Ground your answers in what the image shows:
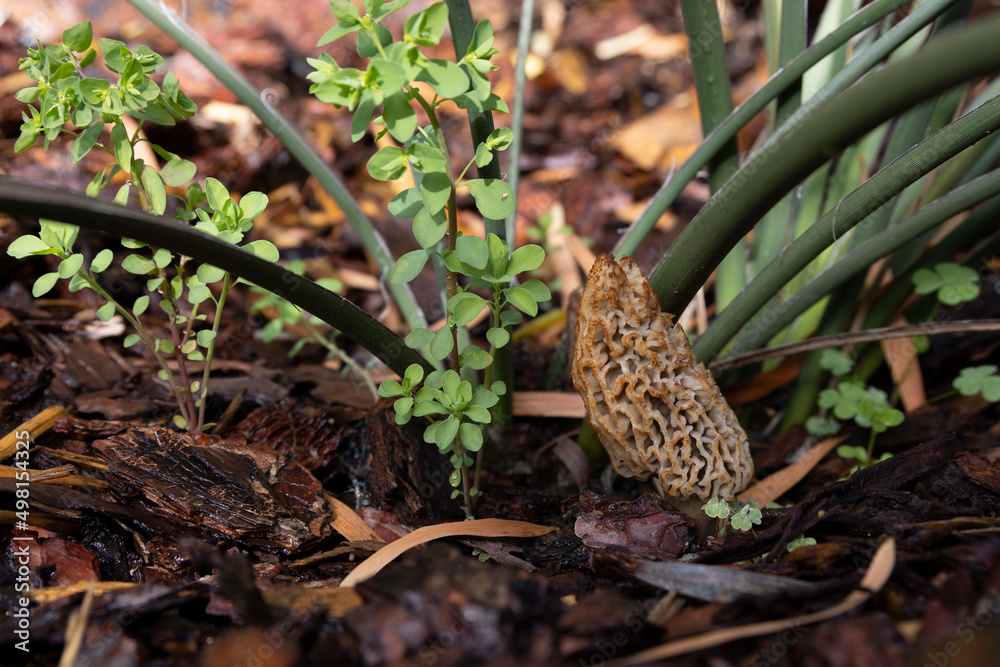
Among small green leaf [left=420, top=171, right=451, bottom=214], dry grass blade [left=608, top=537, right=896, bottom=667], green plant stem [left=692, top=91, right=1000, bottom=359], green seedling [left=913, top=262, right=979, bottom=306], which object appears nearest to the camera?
dry grass blade [left=608, top=537, right=896, bottom=667]

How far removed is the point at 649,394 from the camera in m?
1.40

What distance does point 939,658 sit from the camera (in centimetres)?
92

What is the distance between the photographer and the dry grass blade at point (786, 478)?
1749 millimetres

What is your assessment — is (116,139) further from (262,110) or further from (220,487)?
(220,487)

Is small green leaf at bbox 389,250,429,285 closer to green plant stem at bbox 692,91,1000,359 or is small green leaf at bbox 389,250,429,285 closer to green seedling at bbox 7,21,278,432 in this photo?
green seedling at bbox 7,21,278,432

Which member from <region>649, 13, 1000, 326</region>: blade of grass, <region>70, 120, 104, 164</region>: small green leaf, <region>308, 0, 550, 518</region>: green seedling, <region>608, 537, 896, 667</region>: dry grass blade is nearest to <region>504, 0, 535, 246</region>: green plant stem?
<region>308, 0, 550, 518</region>: green seedling

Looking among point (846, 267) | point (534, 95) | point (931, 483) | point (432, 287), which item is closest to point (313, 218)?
point (432, 287)

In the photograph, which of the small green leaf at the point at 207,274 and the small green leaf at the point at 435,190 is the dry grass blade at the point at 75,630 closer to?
the small green leaf at the point at 207,274

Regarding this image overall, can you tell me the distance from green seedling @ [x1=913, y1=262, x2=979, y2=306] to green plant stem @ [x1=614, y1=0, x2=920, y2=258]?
570mm

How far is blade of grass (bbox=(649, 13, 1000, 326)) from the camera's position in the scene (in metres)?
0.85

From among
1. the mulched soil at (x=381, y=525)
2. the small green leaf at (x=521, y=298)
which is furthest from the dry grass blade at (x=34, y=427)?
the small green leaf at (x=521, y=298)

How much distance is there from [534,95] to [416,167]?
10.3 ft

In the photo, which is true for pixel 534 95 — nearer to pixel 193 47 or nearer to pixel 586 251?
pixel 586 251

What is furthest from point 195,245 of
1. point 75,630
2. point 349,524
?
point 349,524
